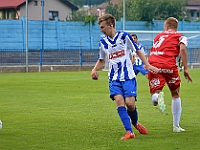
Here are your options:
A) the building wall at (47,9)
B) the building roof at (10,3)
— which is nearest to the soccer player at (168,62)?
the building roof at (10,3)

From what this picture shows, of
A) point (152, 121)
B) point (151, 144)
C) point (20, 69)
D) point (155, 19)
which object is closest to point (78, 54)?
point (20, 69)

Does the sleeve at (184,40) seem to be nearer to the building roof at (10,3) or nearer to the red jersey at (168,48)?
the red jersey at (168,48)

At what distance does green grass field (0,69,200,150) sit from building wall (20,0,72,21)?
131ft

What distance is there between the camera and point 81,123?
11258 mm

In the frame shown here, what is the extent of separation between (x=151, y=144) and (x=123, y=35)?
1.76m

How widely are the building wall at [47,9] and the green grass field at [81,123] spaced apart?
39.9 metres

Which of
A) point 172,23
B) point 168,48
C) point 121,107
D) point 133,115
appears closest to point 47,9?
point 172,23

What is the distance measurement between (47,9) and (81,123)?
170 ft

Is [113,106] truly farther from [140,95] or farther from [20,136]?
[20,136]

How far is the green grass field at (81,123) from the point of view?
870 centimetres

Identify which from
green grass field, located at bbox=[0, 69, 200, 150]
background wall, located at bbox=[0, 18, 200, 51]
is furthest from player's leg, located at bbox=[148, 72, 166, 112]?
background wall, located at bbox=[0, 18, 200, 51]

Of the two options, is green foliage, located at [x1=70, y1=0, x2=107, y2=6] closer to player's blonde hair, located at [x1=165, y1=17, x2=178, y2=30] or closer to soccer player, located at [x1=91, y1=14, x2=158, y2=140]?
player's blonde hair, located at [x1=165, y1=17, x2=178, y2=30]

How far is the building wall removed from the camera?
190 ft

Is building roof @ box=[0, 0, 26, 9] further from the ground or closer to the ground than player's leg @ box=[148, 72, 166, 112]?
further from the ground
